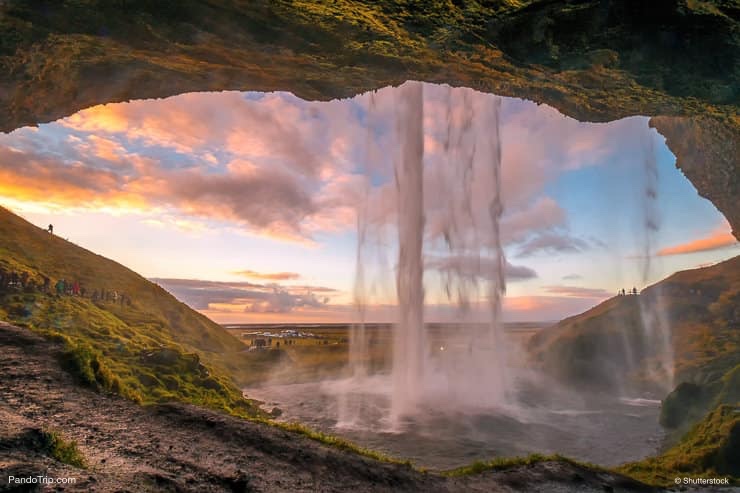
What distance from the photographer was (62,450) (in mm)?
7117

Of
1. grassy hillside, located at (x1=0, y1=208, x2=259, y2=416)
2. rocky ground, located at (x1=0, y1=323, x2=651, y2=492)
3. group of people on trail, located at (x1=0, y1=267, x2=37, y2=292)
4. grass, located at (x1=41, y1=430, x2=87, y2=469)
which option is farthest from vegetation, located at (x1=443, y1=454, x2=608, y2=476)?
group of people on trail, located at (x1=0, y1=267, x2=37, y2=292)

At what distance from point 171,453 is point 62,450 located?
207 centimetres

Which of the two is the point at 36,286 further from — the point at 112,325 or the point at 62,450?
the point at 62,450

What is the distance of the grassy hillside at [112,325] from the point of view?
1705 cm

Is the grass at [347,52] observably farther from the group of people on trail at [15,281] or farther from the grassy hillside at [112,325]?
the group of people on trail at [15,281]

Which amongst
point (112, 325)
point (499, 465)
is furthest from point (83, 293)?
point (499, 465)

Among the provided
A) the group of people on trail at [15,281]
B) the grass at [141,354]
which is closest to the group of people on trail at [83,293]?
the grass at [141,354]

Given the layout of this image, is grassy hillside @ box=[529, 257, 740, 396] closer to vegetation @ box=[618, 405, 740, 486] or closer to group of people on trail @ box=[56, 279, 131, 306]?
vegetation @ box=[618, 405, 740, 486]

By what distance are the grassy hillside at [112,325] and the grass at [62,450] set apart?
4472 millimetres

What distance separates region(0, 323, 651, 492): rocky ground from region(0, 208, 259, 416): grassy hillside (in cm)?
137

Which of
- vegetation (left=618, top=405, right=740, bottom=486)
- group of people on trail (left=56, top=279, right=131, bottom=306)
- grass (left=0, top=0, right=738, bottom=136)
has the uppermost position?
grass (left=0, top=0, right=738, bottom=136)

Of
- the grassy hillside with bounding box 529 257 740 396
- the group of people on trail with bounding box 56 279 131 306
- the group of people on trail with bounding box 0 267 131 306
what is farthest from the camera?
the grassy hillside with bounding box 529 257 740 396

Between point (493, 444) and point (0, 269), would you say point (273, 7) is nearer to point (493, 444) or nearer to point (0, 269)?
point (493, 444)

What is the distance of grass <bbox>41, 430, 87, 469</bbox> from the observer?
273 inches
